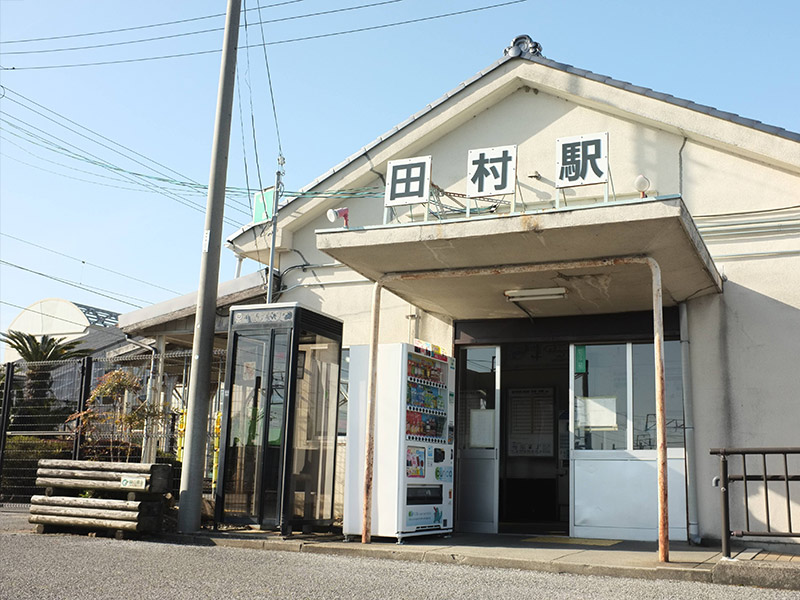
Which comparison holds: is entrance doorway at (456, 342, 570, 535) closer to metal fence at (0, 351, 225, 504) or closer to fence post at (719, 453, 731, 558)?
metal fence at (0, 351, 225, 504)

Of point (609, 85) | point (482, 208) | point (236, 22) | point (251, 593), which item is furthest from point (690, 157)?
point (251, 593)

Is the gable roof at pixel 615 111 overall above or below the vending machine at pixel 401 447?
above

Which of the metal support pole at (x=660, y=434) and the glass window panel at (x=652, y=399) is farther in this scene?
the glass window panel at (x=652, y=399)

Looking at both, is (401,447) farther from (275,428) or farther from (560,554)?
(560,554)

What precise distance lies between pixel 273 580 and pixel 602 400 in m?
5.37

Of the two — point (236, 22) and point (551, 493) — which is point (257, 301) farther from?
point (551, 493)

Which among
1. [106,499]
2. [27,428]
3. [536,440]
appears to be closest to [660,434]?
[106,499]

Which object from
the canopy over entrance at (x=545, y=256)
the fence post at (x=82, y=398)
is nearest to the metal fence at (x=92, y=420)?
the fence post at (x=82, y=398)

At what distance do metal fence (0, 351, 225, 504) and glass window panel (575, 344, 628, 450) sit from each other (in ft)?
17.5

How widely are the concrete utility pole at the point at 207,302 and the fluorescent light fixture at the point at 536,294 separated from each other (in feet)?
11.9

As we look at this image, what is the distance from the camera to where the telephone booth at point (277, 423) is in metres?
9.33

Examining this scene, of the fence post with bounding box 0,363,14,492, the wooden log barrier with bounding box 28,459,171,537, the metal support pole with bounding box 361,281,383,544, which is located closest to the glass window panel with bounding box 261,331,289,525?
the metal support pole with bounding box 361,281,383,544

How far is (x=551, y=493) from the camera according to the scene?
14.0 metres

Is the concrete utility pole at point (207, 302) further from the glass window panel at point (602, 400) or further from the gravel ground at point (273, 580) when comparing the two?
the glass window panel at point (602, 400)
